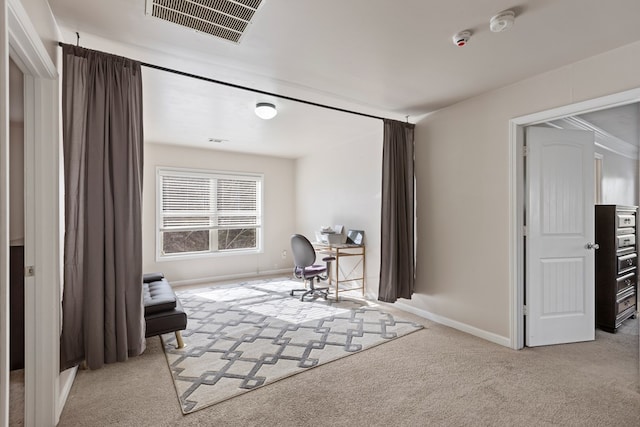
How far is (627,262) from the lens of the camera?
3.46 meters

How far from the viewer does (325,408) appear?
199 cm

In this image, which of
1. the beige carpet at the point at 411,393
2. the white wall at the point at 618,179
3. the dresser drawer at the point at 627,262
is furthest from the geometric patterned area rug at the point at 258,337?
the white wall at the point at 618,179

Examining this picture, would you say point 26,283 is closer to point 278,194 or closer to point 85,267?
point 85,267

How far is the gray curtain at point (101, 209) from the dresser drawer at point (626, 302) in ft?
14.8

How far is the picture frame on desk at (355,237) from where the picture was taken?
15.6 feet

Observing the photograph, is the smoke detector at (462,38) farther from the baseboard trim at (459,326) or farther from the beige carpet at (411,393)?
the baseboard trim at (459,326)

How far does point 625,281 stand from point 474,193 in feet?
6.63

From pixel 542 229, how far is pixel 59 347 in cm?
383

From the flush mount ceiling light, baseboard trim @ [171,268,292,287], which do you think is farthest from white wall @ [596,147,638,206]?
baseboard trim @ [171,268,292,287]

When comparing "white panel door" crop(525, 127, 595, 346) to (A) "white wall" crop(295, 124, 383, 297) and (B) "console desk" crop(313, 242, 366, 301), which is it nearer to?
(A) "white wall" crop(295, 124, 383, 297)

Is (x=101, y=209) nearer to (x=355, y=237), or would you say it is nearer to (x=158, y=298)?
(x=158, y=298)

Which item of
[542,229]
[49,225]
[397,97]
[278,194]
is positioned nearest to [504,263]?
[542,229]

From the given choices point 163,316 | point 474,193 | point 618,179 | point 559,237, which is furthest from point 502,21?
point 618,179

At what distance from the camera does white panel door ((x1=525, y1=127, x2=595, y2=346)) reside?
290 centimetres
